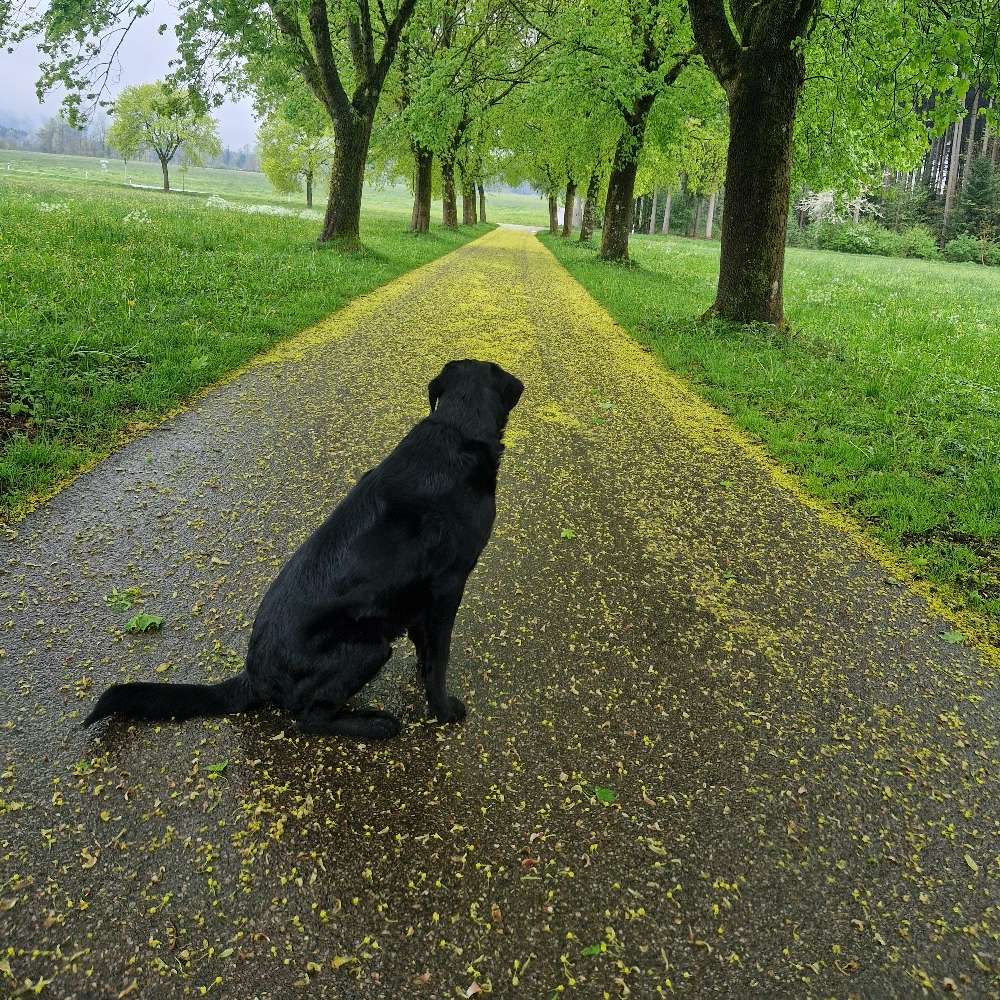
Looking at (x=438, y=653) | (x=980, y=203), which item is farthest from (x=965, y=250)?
(x=438, y=653)

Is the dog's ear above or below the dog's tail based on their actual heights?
above

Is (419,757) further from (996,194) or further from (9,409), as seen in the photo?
(996,194)

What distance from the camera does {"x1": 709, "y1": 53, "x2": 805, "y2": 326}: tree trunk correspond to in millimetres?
9617

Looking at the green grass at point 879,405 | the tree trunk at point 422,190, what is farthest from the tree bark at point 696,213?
the green grass at point 879,405

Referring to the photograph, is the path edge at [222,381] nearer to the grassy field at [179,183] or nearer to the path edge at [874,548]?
the path edge at [874,548]

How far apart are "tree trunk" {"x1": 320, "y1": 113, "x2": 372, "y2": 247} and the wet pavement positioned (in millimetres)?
14258

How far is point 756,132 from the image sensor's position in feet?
32.0

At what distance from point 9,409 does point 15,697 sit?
358 centimetres

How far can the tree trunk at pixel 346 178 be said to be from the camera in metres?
16.7

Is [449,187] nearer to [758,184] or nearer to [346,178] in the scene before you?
[346,178]

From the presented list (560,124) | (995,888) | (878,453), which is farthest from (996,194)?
(995,888)

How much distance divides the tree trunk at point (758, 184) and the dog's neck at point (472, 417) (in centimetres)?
878

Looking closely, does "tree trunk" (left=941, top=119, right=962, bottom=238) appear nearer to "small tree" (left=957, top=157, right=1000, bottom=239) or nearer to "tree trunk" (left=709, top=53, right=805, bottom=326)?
"small tree" (left=957, top=157, right=1000, bottom=239)

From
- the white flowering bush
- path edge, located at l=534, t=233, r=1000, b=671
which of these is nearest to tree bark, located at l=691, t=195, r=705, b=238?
the white flowering bush
